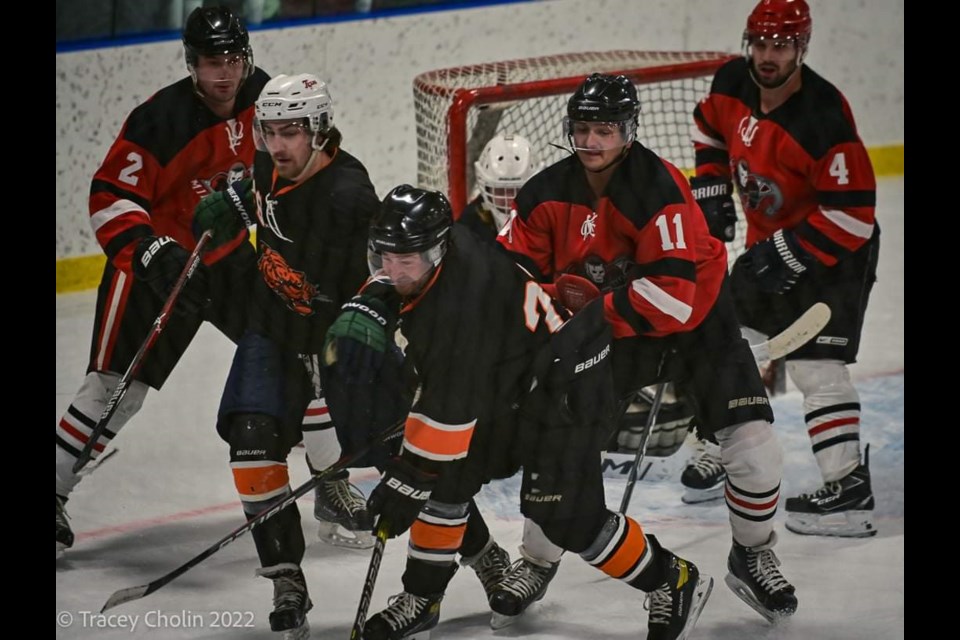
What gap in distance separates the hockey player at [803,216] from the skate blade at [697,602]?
0.68 meters

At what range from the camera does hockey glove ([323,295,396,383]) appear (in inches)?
102

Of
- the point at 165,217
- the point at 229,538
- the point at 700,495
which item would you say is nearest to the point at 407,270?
the point at 229,538

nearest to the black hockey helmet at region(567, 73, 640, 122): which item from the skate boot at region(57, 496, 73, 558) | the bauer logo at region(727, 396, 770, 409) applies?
the bauer logo at region(727, 396, 770, 409)

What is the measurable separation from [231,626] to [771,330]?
1.45 metres

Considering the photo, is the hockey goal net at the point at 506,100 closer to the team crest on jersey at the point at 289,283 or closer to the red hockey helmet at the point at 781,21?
the red hockey helmet at the point at 781,21

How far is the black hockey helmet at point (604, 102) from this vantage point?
2.88m

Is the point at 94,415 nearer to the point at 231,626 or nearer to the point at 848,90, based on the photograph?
the point at 231,626

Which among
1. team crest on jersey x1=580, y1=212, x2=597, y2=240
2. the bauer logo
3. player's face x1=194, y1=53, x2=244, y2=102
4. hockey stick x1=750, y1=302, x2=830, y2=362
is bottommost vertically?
the bauer logo

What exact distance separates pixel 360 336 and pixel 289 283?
0.45 m

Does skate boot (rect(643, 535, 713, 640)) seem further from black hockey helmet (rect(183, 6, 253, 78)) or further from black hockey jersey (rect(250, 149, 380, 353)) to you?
black hockey helmet (rect(183, 6, 253, 78))

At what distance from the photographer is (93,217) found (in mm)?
3242

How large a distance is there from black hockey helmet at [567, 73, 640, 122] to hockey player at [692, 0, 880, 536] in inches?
25.0

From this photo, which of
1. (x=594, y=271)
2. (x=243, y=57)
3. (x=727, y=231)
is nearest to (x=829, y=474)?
(x=727, y=231)

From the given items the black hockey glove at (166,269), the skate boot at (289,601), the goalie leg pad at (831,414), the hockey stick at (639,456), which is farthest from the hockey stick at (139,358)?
the goalie leg pad at (831,414)
